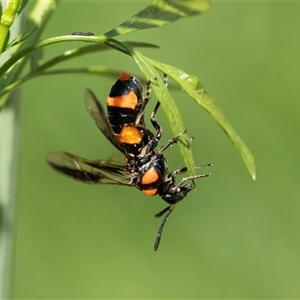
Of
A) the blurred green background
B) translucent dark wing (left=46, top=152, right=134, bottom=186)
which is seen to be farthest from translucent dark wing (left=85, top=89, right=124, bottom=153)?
the blurred green background

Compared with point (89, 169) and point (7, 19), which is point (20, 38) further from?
point (89, 169)

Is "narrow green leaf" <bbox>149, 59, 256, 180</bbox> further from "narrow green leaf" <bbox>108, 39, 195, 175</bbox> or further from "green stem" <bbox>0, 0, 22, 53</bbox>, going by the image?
"green stem" <bbox>0, 0, 22, 53</bbox>

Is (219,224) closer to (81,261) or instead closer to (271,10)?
(81,261)

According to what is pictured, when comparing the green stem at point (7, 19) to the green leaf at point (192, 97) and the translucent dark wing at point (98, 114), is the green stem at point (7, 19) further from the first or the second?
the translucent dark wing at point (98, 114)

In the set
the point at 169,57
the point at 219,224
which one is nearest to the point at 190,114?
the point at 169,57

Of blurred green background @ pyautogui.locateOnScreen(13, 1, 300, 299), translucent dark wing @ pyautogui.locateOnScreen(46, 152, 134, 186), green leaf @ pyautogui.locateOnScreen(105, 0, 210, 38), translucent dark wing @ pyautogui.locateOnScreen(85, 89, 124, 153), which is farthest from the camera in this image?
blurred green background @ pyautogui.locateOnScreen(13, 1, 300, 299)

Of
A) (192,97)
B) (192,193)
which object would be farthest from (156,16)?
(192,193)

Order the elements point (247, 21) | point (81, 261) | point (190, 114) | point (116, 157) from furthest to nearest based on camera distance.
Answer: point (247, 21), point (190, 114), point (81, 261), point (116, 157)
